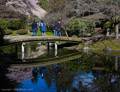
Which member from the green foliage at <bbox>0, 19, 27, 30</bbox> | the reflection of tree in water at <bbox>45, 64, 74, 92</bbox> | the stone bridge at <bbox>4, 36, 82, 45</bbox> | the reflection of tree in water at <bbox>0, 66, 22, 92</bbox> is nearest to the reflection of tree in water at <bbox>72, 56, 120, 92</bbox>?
the reflection of tree in water at <bbox>45, 64, 74, 92</bbox>

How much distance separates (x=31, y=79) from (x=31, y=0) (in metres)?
16.7

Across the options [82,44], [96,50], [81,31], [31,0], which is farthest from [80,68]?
[81,31]

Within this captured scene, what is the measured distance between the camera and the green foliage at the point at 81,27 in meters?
31.1

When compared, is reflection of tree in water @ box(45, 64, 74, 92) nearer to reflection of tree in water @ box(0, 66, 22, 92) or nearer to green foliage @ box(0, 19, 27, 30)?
reflection of tree in water @ box(0, 66, 22, 92)

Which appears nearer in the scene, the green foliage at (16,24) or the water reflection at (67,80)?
the water reflection at (67,80)

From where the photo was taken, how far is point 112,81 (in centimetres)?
1054

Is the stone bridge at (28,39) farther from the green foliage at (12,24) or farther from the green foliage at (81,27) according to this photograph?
the green foliage at (12,24)

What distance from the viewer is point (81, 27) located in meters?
31.1

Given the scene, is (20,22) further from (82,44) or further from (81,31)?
(82,44)

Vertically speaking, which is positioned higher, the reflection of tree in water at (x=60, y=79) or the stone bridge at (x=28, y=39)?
the stone bridge at (x=28, y=39)

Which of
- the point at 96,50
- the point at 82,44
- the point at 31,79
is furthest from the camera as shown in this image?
the point at 82,44

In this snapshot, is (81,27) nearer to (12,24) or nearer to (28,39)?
(28,39)

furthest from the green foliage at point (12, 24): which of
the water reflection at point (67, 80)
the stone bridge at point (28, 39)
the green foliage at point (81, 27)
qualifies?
the water reflection at point (67, 80)

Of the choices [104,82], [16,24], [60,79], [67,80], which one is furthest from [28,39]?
[16,24]
